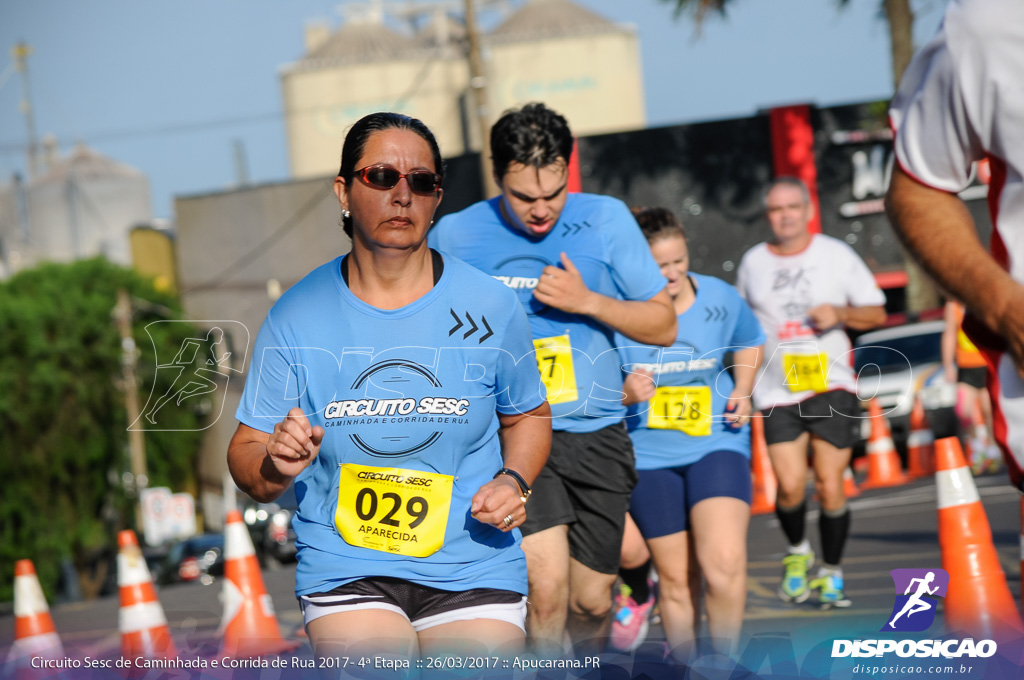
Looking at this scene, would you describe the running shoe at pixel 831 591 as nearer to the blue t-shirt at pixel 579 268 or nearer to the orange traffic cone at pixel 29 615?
the blue t-shirt at pixel 579 268

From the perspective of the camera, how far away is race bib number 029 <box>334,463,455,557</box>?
2926mm

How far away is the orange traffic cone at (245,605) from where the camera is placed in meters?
6.66

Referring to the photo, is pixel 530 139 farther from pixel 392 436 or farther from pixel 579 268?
pixel 392 436

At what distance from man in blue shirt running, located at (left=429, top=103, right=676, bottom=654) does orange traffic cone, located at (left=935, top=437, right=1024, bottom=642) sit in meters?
1.20

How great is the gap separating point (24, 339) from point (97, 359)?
2181 mm

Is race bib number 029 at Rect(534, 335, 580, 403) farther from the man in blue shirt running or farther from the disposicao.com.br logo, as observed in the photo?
the disposicao.com.br logo

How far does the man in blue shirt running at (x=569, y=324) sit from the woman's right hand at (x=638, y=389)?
8 centimetres

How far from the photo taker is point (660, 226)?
Answer: 5273 millimetres

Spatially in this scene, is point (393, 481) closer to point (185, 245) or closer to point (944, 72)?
point (944, 72)

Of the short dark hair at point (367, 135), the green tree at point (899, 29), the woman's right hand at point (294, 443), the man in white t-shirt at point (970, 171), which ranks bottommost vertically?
the woman's right hand at point (294, 443)

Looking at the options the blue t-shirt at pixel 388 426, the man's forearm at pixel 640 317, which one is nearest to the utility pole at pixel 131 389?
the man's forearm at pixel 640 317

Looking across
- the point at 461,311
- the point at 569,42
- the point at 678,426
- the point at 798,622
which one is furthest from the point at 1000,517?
the point at 569,42


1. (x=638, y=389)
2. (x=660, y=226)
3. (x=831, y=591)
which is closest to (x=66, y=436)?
(x=831, y=591)

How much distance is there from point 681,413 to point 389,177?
7.98 ft
